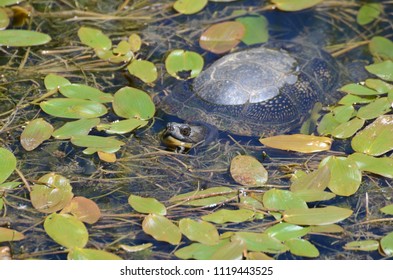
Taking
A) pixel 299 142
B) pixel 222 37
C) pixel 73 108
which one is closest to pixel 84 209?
pixel 73 108

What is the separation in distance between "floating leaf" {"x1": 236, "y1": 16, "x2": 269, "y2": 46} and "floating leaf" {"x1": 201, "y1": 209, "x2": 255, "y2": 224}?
1514 millimetres

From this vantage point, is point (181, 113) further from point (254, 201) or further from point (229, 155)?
point (254, 201)

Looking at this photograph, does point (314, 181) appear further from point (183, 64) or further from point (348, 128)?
point (183, 64)

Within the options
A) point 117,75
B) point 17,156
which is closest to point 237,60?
point 117,75

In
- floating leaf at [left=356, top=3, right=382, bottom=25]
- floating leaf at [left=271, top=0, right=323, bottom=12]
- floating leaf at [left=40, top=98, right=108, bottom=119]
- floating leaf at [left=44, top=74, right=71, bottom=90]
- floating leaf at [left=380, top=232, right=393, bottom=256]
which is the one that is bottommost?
floating leaf at [left=380, top=232, right=393, bottom=256]

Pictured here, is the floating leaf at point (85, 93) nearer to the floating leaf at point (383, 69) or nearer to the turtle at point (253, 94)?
the turtle at point (253, 94)

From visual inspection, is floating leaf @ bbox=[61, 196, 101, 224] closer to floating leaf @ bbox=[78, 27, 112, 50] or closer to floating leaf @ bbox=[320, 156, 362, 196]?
floating leaf @ bbox=[320, 156, 362, 196]

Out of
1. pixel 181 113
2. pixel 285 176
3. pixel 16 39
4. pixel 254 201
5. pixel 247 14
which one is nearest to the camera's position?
pixel 254 201

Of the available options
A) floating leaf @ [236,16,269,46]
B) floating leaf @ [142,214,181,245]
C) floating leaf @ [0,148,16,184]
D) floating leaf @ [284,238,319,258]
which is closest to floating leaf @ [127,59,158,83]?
floating leaf @ [236,16,269,46]

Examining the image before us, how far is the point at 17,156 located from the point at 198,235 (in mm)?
1026

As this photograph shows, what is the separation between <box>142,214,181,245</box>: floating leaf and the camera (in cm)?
271

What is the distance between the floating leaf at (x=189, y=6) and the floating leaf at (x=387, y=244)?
2105 millimetres

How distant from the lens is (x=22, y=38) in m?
3.91

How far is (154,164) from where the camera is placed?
321 cm
